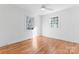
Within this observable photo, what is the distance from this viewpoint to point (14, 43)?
5.46 feet

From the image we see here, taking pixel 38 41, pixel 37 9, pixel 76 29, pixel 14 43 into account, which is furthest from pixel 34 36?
pixel 76 29

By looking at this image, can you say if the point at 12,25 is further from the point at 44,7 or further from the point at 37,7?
the point at 44,7

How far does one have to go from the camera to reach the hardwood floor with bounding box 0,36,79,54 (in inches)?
64.7

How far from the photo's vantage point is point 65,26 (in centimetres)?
176

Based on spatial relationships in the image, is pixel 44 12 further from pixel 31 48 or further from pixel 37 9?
pixel 31 48

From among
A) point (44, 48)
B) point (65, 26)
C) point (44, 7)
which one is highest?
point (44, 7)

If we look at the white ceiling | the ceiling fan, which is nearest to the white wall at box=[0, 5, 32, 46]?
the white ceiling

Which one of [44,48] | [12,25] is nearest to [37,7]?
[12,25]

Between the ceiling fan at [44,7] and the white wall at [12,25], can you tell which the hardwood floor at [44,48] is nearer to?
the white wall at [12,25]

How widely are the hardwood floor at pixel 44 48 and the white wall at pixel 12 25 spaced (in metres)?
0.10

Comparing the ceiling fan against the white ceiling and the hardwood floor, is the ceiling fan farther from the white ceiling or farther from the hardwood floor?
the hardwood floor

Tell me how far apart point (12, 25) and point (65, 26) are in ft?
3.09

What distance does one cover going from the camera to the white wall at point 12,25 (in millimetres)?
1633

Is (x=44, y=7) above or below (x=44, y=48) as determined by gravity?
above
